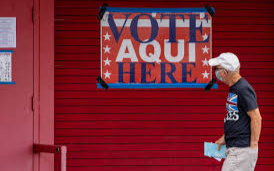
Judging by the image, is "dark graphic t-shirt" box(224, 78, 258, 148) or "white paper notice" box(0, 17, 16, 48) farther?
"white paper notice" box(0, 17, 16, 48)

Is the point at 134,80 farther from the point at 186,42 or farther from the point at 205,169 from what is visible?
the point at 205,169

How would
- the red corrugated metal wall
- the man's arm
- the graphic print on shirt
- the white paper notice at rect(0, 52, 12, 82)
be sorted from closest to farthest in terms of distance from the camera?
the man's arm < the graphic print on shirt < the white paper notice at rect(0, 52, 12, 82) < the red corrugated metal wall

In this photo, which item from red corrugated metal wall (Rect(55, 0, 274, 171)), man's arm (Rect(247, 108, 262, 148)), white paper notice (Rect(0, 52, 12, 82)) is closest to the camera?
man's arm (Rect(247, 108, 262, 148))

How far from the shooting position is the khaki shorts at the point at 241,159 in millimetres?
4309

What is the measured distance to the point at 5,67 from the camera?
5500 mm

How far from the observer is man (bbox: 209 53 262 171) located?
427 cm

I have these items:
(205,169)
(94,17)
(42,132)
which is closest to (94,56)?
(94,17)

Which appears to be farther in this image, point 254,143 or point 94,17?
point 94,17

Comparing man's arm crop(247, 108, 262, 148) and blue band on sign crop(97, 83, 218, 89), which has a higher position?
blue band on sign crop(97, 83, 218, 89)

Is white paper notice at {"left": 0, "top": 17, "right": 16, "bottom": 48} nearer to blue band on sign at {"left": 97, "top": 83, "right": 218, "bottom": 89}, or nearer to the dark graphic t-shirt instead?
blue band on sign at {"left": 97, "top": 83, "right": 218, "bottom": 89}

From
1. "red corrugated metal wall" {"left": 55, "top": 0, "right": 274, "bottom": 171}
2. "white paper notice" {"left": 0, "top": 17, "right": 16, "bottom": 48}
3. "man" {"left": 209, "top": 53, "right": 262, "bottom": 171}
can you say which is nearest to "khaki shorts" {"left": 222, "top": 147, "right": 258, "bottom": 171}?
→ "man" {"left": 209, "top": 53, "right": 262, "bottom": 171}

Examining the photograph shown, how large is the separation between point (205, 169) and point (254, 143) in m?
1.80

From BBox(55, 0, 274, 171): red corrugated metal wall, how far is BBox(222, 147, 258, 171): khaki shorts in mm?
1584

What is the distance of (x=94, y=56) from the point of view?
5.89 meters
